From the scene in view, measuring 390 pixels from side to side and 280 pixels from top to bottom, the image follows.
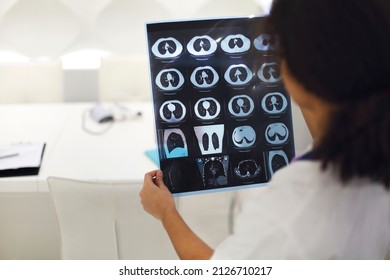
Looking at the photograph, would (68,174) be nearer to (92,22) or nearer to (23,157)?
(23,157)

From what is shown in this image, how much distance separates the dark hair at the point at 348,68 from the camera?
0.56 m

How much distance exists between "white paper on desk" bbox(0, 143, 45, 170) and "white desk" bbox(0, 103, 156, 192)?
32mm

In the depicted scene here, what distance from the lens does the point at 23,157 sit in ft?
4.38

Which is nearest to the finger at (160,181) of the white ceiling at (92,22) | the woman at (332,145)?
the woman at (332,145)

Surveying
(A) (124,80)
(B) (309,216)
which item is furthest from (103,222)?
(A) (124,80)

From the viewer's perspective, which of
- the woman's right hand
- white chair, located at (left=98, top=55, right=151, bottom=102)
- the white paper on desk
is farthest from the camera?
white chair, located at (left=98, top=55, right=151, bottom=102)

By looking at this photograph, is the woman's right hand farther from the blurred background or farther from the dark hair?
the blurred background

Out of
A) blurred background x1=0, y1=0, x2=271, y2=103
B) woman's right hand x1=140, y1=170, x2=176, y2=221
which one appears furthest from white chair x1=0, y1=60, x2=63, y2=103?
woman's right hand x1=140, y1=170, x2=176, y2=221

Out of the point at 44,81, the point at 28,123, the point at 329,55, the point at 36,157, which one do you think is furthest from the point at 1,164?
the point at 329,55

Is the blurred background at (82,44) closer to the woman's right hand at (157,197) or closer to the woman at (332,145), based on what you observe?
the woman's right hand at (157,197)

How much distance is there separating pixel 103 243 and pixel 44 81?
3.16ft

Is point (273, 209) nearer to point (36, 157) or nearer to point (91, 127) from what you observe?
point (36, 157)

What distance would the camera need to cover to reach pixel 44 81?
189cm

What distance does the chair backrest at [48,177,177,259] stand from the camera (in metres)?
1.12
